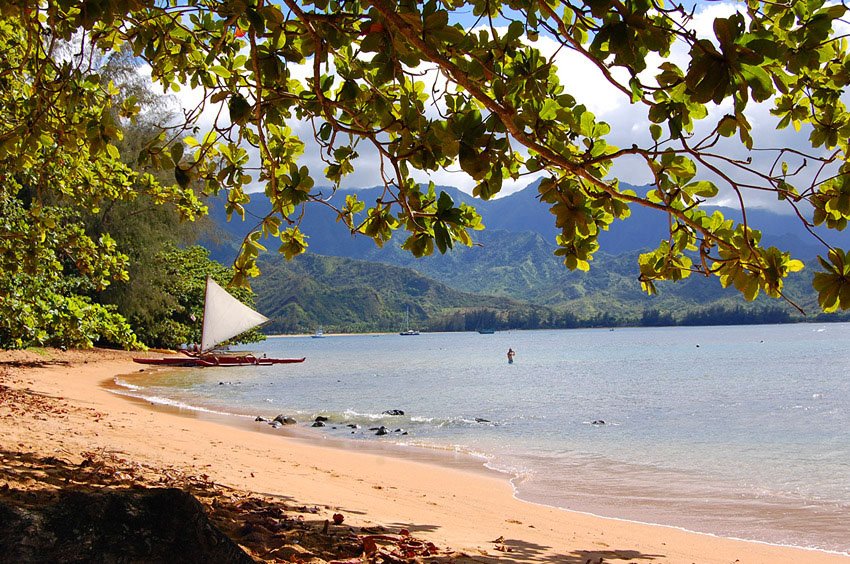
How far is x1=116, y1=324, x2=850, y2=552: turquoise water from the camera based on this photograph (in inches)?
309

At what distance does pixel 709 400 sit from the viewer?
21.7 metres

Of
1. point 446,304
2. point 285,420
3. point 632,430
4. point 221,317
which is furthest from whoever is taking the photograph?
point 446,304

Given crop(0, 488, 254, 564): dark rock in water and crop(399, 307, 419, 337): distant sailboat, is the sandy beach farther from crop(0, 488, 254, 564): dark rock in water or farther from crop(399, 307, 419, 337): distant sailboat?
crop(399, 307, 419, 337): distant sailboat

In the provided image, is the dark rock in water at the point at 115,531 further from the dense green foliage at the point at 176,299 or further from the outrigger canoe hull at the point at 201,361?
the dense green foliage at the point at 176,299

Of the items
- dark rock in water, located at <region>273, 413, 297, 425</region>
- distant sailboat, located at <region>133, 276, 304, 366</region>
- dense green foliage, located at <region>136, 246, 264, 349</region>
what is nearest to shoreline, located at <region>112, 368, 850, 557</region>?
dark rock in water, located at <region>273, 413, 297, 425</region>

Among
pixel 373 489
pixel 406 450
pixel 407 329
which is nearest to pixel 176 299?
pixel 406 450

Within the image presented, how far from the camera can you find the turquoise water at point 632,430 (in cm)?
785

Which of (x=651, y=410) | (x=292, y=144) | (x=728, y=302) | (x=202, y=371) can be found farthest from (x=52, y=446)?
(x=728, y=302)

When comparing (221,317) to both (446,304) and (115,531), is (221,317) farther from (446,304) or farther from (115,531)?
(446,304)

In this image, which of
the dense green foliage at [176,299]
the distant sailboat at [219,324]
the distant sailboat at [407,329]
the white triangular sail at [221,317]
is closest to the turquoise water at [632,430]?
the distant sailboat at [219,324]

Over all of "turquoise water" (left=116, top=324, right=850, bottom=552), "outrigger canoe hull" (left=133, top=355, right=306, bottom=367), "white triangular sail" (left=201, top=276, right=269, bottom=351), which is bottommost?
"turquoise water" (left=116, top=324, right=850, bottom=552)

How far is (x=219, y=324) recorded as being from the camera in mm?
30531

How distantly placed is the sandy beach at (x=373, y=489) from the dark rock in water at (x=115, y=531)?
66cm

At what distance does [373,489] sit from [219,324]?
25.1 meters
